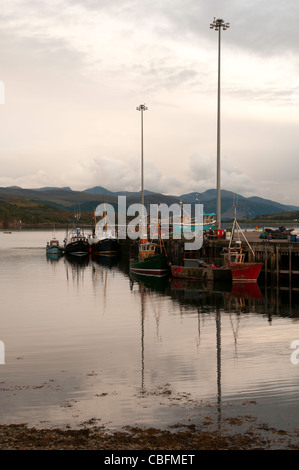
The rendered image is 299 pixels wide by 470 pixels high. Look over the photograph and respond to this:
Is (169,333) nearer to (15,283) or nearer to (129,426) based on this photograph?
(129,426)

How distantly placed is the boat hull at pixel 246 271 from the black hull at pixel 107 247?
184ft

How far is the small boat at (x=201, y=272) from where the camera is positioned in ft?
175

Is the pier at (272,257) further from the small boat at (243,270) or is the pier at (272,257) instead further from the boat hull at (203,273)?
the boat hull at (203,273)

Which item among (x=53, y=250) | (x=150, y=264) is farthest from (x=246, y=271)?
(x=53, y=250)

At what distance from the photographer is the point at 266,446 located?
12.5 meters

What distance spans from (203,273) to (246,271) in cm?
590

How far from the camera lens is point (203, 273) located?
5531 centimetres

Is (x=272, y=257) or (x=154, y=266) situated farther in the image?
(x=154, y=266)

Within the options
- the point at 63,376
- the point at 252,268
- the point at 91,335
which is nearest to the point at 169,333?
the point at 91,335

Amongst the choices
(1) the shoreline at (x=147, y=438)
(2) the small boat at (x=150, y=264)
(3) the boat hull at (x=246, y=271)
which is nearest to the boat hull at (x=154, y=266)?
(2) the small boat at (x=150, y=264)

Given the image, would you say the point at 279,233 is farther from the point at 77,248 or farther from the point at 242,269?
the point at 77,248

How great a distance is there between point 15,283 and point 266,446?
1938 inches

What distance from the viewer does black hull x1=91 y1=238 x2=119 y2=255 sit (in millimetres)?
105250

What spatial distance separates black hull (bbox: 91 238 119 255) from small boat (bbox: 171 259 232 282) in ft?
154
